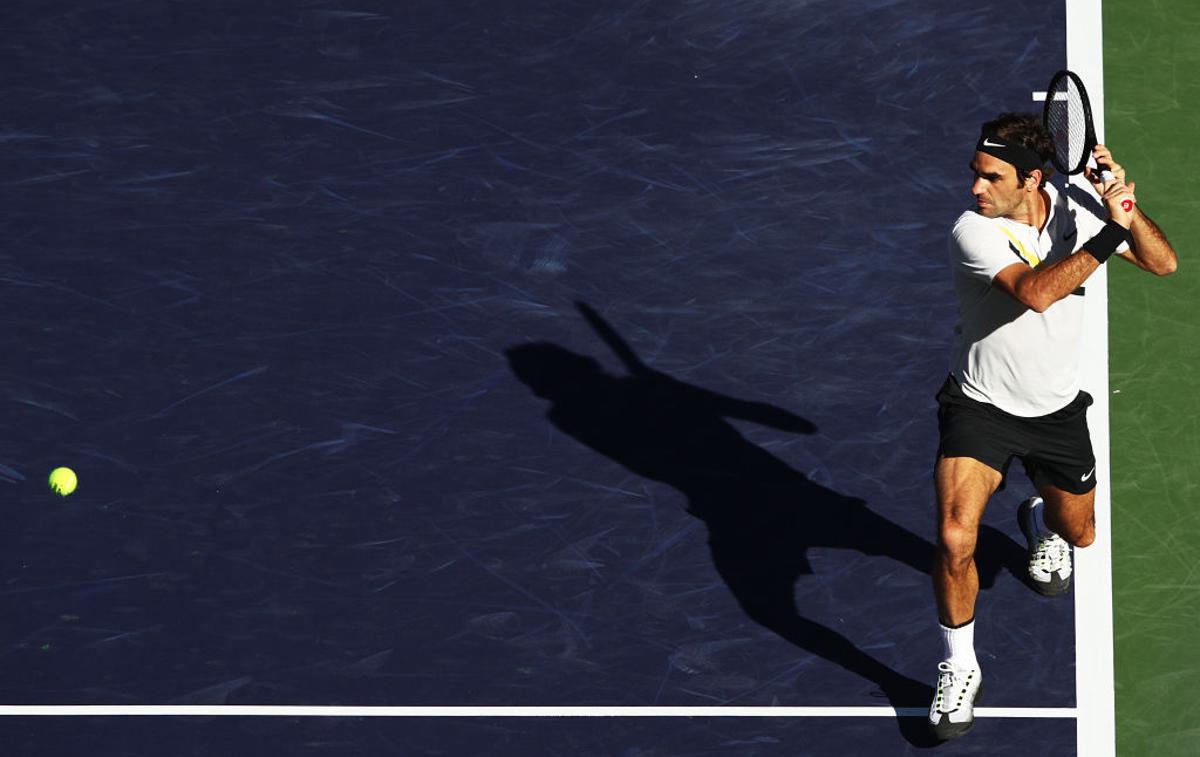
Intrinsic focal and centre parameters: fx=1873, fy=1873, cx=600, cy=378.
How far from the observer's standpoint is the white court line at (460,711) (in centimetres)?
842

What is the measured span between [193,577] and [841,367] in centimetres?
322

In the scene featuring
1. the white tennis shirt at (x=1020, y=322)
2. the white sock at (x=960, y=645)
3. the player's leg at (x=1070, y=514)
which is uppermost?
the white tennis shirt at (x=1020, y=322)

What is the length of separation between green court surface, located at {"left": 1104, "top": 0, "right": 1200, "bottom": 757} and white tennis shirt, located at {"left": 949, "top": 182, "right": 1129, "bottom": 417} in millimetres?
1345

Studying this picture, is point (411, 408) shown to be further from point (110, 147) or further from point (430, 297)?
point (110, 147)

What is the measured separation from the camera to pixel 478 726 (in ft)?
27.8

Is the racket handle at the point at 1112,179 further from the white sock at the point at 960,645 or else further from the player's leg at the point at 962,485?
the white sock at the point at 960,645

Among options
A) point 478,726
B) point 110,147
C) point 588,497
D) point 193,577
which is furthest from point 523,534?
point 110,147

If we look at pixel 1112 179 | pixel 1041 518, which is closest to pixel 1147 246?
pixel 1112 179

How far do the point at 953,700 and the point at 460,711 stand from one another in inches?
86.6

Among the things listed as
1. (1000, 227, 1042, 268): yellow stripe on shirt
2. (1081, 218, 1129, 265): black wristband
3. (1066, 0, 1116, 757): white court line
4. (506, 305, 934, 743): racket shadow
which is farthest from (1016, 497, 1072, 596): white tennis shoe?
(1081, 218, 1129, 265): black wristband

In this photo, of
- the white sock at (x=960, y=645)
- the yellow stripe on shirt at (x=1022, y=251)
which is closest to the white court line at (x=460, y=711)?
the white sock at (x=960, y=645)

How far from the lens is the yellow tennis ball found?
29.1ft

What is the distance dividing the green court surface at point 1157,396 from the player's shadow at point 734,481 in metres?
0.74

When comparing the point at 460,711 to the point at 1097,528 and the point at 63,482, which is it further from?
the point at 1097,528
